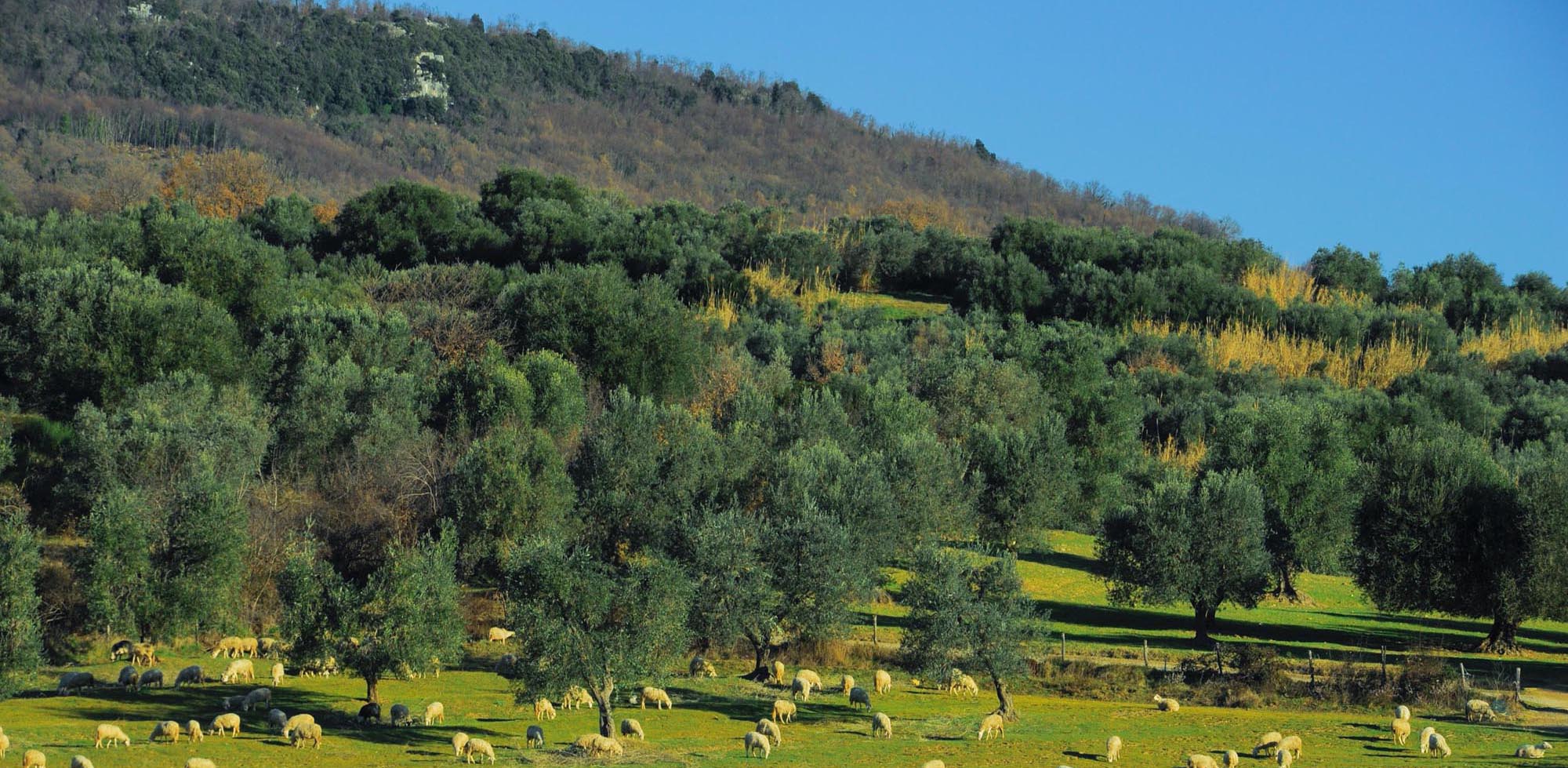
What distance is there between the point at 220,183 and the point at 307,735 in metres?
118

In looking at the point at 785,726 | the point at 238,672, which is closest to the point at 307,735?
the point at 238,672

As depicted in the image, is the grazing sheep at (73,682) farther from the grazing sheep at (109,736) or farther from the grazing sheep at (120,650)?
the grazing sheep at (109,736)

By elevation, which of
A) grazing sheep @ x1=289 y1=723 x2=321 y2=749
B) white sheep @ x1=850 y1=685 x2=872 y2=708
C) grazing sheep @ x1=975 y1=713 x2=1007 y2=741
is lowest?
grazing sheep @ x1=289 y1=723 x2=321 y2=749

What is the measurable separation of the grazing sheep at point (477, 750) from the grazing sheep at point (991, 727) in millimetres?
13205

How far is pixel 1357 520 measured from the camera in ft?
197

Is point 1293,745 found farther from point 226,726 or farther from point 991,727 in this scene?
point 226,726

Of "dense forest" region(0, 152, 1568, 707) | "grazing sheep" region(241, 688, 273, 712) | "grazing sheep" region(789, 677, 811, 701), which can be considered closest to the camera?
"grazing sheep" region(241, 688, 273, 712)

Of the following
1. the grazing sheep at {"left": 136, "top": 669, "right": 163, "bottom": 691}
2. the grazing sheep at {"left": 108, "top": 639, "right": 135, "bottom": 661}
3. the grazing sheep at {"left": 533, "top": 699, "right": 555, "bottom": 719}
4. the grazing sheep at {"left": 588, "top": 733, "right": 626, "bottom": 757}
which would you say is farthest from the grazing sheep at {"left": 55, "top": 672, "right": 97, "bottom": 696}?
the grazing sheep at {"left": 588, "top": 733, "right": 626, "bottom": 757}

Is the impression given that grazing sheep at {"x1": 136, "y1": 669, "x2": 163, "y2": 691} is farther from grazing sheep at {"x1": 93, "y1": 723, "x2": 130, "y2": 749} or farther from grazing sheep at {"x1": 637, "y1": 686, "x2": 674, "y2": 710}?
grazing sheep at {"x1": 637, "y1": 686, "x2": 674, "y2": 710}

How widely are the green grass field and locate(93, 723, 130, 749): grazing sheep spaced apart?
1.31 feet

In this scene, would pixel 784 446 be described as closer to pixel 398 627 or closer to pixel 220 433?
pixel 220 433

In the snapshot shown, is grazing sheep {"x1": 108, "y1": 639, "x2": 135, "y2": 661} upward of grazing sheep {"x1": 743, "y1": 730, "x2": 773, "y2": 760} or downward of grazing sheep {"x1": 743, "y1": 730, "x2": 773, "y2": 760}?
downward

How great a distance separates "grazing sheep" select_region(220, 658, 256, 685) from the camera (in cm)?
4791

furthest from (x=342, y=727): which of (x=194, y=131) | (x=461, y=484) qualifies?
(x=194, y=131)
